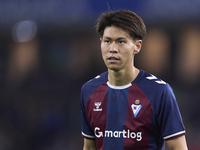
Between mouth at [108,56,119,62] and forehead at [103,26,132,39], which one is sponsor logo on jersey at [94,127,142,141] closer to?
mouth at [108,56,119,62]

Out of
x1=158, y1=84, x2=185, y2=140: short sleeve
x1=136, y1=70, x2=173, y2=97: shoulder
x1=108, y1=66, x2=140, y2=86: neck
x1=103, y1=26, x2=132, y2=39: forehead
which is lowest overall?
x1=158, y1=84, x2=185, y2=140: short sleeve

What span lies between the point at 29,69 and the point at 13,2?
158cm

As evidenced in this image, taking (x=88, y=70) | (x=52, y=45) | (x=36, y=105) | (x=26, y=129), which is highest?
(x=52, y=45)

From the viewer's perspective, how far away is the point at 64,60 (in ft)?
24.8

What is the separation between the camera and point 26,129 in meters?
7.34

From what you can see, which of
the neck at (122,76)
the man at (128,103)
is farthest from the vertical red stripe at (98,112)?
the neck at (122,76)

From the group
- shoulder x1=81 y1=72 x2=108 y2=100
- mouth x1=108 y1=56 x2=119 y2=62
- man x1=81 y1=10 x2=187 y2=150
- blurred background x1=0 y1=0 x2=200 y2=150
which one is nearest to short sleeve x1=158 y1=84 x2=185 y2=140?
man x1=81 y1=10 x2=187 y2=150

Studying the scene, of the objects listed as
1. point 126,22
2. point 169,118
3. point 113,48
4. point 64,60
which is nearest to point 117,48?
point 113,48

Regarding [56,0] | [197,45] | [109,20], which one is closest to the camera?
[109,20]

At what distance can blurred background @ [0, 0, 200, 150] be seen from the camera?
23.1 ft

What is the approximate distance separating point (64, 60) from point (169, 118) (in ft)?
17.2

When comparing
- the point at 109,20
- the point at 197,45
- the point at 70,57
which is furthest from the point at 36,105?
the point at 109,20

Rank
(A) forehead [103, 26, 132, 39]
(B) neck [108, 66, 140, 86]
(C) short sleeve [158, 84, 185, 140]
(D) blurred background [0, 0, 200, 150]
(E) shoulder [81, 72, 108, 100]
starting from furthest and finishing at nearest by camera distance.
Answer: (D) blurred background [0, 0, 200, 150] → (E) shoulder [81, 72, 108, 100] → (B) neck [108, 66, 140, 86] → (A) forehead [103, 26, 132, 39] → (C) short sleeve [158, 84, 185, 140]

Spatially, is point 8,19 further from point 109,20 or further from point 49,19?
point 109,20
